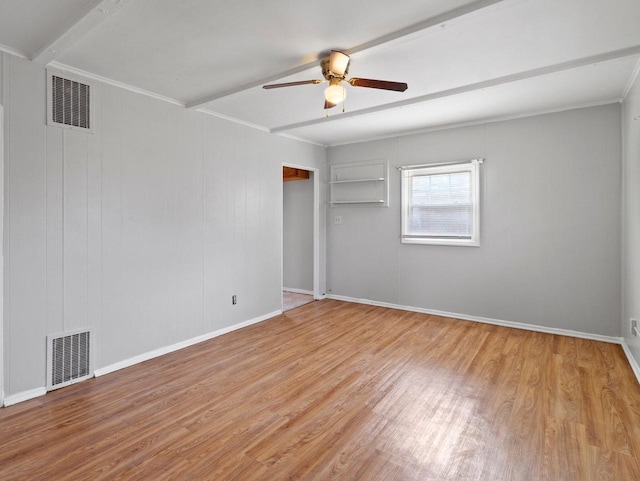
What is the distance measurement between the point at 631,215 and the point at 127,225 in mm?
4694

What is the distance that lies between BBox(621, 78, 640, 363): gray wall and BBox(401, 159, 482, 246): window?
4.71ft

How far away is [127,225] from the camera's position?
3.22 meters

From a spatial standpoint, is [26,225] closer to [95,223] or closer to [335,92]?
[95,223]

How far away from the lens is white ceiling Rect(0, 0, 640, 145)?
Answer: 6.69ft

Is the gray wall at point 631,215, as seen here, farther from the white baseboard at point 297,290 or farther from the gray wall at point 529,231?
the white baseboard at point 297,290

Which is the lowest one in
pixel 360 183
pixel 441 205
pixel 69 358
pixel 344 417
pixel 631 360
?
pixel 344 417

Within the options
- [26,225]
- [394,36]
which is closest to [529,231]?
[394,36]

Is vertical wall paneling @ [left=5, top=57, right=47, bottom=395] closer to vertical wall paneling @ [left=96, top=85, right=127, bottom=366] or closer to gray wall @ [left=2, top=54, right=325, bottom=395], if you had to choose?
gray wall @ [left=2, top=54, right=325, bottom=395]

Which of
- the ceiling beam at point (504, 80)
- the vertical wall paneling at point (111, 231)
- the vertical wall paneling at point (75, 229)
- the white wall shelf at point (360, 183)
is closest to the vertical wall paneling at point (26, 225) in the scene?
the vertical wall paneling at point (75, 229)

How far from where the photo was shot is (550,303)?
409cm

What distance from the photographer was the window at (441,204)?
4.57m

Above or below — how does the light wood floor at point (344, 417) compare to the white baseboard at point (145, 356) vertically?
below

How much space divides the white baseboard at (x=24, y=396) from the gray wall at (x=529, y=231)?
4.18m

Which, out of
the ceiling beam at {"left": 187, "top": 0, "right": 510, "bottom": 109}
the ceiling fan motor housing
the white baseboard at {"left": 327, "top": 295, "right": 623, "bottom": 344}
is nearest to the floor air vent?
the ceiling beam at {"left": 187, "top": 0, "right": 510, "bottom": 109}
